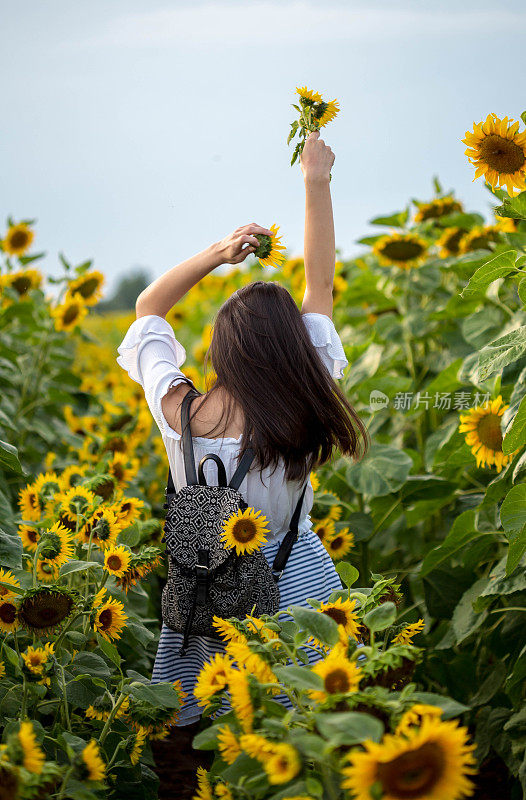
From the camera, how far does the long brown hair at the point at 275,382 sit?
1.54m

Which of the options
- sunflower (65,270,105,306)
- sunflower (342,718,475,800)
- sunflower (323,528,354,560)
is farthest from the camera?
sunflower (65,270,105,306)

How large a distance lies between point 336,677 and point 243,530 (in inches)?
19.0

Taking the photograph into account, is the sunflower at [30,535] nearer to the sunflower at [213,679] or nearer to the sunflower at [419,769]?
the sunflower at [213,679]

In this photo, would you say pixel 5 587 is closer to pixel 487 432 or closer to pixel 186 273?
pixel 186 273

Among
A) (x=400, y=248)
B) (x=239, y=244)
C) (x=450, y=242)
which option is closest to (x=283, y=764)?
(x=239, y=244)

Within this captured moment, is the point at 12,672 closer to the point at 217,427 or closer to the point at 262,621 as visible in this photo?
the point at 262,621

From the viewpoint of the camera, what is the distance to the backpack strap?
1594 mm

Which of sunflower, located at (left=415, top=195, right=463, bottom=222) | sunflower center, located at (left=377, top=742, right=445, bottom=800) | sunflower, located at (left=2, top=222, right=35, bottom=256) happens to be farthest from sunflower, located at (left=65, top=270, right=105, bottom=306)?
sunflower center, located at (left=377, top=742, right=445, bottom=800)

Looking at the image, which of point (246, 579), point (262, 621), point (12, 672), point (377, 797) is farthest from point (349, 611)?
point (12, 672)

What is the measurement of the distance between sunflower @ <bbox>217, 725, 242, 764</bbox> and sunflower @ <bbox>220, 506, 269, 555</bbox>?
42cm

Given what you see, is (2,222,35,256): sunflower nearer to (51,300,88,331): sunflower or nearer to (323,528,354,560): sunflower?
(51,300,88,331): sunflower

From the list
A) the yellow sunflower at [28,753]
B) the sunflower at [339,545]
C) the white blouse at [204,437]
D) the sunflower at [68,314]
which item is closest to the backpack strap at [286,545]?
the white blouse at [204,437]

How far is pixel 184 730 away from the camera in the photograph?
2.14 m

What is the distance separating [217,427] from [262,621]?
0.43 meters
